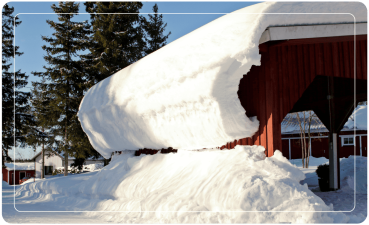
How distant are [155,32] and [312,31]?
65.4 feet

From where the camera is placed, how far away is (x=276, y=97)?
18.6ft

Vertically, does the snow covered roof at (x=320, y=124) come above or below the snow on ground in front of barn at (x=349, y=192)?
above

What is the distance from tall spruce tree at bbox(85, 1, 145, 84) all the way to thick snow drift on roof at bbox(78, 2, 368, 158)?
11.3 m

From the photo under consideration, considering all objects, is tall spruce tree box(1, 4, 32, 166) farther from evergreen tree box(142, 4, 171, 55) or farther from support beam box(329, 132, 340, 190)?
support beam box(329, 132, 340, 190)

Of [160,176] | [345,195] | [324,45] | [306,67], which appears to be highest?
[324,45]

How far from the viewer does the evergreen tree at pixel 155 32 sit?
2316 centimetres

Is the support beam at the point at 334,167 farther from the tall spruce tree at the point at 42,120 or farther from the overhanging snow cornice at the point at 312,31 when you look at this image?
the tall spruce tree at the point at 42,120

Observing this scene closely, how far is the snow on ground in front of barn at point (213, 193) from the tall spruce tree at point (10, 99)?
11.3 meters

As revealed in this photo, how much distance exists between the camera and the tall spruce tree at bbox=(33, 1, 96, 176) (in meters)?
19.5

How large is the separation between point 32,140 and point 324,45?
59.6 feet

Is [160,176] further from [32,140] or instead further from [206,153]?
[32,140]

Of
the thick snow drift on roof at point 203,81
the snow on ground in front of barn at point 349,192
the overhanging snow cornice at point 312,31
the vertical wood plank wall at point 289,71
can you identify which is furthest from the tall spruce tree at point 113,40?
the overhanging snow cornice at point 312,31

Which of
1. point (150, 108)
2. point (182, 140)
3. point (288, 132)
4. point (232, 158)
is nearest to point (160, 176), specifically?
point (182, 140)

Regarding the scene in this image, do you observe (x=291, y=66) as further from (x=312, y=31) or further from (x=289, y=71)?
(x=312, y=31)
